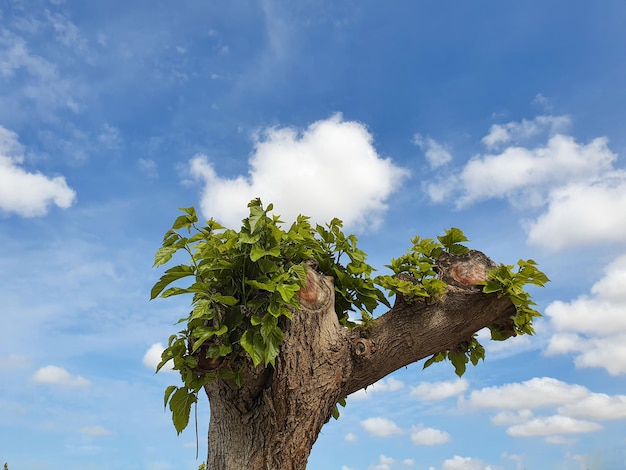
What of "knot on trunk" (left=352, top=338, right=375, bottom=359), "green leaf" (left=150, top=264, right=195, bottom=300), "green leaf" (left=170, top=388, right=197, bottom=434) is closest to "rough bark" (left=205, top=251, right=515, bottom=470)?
"knot on trunk" (left=352, top=338, right=375, bottom=359)

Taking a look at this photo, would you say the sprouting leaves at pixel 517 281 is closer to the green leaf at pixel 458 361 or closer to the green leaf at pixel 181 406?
the green leaf at pixel 458 361

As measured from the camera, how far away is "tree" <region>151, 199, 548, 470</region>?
12.6 feet

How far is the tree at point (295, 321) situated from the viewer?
12.6 ft

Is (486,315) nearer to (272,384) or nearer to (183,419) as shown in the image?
(272,384)

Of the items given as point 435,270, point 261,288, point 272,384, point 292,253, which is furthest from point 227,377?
point 435,270

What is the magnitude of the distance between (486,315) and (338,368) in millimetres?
1201

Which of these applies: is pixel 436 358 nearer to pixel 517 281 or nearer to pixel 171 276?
pixel 517 281

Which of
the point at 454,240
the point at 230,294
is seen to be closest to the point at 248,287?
the point at 230,294

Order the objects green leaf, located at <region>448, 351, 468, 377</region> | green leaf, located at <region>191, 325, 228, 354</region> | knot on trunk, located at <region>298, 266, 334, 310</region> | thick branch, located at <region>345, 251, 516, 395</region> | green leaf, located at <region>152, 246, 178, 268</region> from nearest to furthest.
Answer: green leaf, located at <region>191, 325, 228, 354</region> < green leaf, located at <region>152, 246, 178, 268</region> < knot on trunk, located at <region>298, 266, 334, 310</region> < thick branch, located at <region>345, 251, 516, 395</region> < green leaf, located at <region>448, 351, 468, 377</region>

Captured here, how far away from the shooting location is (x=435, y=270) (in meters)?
4.60

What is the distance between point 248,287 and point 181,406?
2.99 feet

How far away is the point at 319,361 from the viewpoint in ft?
13.4

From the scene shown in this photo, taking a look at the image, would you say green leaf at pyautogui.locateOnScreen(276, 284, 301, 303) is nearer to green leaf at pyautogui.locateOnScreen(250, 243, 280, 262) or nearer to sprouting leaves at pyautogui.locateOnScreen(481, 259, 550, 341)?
green leaf at pyautogui.locateOnScreen(250, 243, 280, 262)

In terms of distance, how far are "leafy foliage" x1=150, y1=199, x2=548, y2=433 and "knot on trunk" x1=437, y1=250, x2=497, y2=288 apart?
0.40ft
